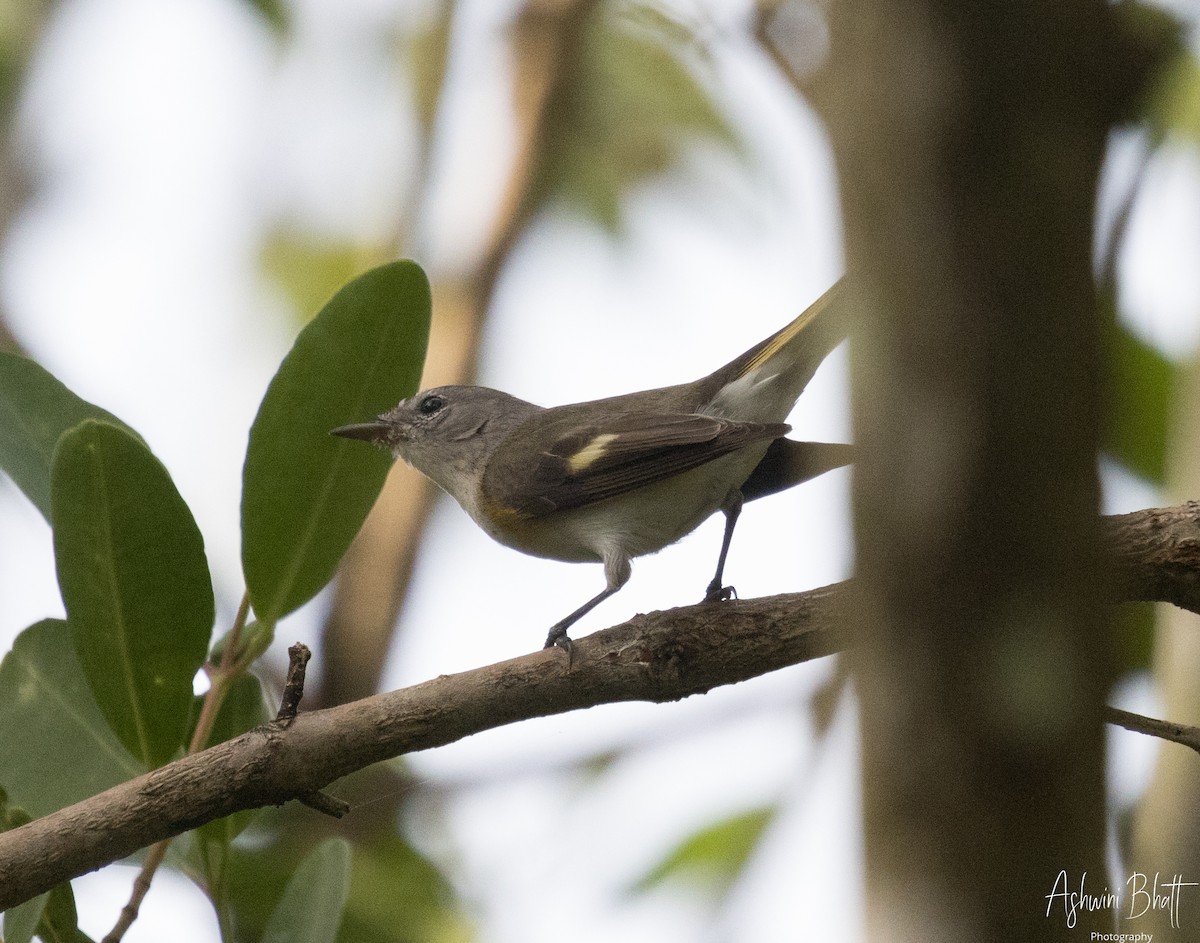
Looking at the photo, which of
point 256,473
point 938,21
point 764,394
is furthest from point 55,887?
point 764,394

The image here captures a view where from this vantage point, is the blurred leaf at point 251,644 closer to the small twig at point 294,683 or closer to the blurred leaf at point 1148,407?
the small twig at point 294,683

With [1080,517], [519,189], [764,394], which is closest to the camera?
[1080,517]

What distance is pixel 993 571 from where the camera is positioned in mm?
990

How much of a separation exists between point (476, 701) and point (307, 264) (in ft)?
14.1

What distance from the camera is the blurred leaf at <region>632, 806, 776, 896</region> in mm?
3968

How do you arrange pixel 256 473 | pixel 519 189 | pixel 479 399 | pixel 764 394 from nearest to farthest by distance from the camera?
pixel 256 473, pixel 764 394, pixel 479 399, pixel 519 189

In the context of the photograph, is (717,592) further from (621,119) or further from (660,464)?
(621,119)

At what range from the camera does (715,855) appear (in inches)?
158

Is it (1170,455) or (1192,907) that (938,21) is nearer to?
(1192,907)

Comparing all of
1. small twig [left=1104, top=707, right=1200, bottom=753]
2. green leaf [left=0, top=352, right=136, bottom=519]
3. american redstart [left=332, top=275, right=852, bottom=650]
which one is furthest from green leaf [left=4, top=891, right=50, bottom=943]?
small twig [left=1104, top=707, right=1200, bottom=753]

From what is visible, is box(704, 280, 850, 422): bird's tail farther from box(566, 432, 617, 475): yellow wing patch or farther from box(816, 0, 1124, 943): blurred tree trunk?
box(816, 0, 1124, 943): blurred tree trunk

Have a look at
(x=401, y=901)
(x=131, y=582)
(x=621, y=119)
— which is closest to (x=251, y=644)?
(x=131, y=582)

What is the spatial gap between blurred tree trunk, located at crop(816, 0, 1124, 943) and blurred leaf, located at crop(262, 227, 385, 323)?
4778 mm

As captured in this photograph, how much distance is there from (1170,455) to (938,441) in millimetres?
2152
